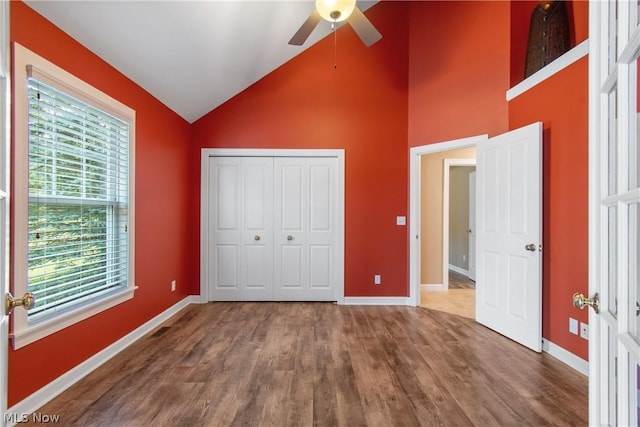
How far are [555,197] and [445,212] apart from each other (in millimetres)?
2283

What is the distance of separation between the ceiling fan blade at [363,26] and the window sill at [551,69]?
1.45m

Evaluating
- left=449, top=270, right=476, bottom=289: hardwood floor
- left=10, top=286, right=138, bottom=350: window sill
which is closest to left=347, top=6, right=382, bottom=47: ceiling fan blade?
left=10, top=286, right=138, bottom=350: window sill

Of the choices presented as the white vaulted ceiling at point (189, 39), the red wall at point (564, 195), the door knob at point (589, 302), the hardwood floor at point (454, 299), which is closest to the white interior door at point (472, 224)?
the hardwood floor at point (454, 299)

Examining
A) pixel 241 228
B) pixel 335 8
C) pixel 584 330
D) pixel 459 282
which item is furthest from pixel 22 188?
pixel 459 282

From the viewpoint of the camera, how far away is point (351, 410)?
5.77ft

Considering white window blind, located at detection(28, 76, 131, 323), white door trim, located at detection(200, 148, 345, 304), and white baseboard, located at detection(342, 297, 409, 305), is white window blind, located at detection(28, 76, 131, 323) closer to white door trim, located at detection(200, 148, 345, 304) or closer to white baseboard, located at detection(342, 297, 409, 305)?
white door trim, located at detection(200, 148, 345, 304)

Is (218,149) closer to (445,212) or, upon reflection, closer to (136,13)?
(136,13)

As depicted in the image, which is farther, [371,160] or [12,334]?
[371,160]

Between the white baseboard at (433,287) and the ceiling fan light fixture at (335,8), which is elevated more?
the ceiling fan light fixture at (335,8)

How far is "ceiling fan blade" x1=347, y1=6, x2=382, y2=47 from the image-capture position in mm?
2275

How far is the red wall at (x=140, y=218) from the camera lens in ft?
5.73

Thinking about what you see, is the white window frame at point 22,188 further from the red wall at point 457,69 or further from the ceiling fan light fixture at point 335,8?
the red wall at point 457,69

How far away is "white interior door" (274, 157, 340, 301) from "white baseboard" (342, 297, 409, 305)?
12.2 inches

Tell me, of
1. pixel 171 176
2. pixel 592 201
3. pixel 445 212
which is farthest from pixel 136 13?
pixel 445 212
